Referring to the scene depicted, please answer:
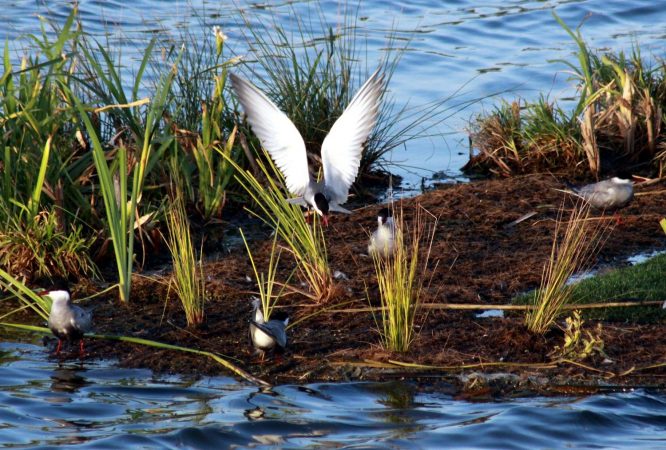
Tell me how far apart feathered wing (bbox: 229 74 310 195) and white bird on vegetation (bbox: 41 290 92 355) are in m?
2.64

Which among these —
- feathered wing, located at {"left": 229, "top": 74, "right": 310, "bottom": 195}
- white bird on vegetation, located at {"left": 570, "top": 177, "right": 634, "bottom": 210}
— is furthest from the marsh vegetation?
feathered wing, located at {"left": 229, "top": 74, "right": 310, "bottom": 195}

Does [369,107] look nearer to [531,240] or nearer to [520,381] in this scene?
[531,240]

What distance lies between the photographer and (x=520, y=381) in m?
5.71

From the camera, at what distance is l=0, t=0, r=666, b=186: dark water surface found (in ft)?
42.1

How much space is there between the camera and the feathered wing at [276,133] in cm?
824

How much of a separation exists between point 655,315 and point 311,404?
231 cm

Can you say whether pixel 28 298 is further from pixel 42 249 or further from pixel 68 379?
pixel 68 379

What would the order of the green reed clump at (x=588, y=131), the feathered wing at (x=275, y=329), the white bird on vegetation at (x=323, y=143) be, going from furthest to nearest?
the green reed clump at (x=588, y=131) < the white bird on vegetation at (x=323, y=143) < the feathered wing at (x=275, y=329)

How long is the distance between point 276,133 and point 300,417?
11.4 ft

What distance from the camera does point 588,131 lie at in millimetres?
9359

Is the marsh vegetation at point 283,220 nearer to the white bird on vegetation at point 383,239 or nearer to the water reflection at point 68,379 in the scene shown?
the white bird on vegetation at point 383,239

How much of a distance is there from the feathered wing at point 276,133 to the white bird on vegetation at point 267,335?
8.66 feet

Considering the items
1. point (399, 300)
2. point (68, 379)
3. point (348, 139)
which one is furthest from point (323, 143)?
point (68, 379)

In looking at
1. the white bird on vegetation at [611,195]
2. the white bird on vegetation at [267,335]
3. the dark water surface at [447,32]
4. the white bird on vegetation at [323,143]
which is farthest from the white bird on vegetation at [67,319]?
the dark water surface at [447,32]
